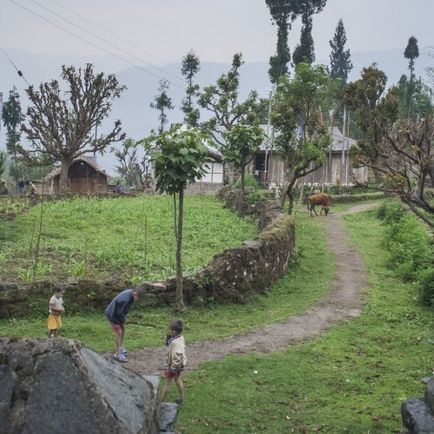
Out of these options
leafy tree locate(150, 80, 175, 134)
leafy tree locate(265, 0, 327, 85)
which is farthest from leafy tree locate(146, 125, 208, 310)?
leafy tree locate(150, 80, 175, 134)

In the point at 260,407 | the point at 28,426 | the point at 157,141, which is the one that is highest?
the point at 157,141

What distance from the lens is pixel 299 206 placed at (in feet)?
120

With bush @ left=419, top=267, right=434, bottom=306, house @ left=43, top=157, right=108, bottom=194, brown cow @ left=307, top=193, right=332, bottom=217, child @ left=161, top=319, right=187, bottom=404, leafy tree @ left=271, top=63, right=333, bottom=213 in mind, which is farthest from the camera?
house @ left=43, top=157, right=108, bottom=194

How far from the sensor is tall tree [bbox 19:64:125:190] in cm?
4509

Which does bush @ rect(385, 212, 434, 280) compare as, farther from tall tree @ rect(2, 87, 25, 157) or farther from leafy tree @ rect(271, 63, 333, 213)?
tall tree @ rect(2, 87, 25, 157)

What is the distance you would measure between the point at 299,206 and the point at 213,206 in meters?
A: 5.33

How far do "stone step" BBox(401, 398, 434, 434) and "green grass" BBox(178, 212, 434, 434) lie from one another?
89cm

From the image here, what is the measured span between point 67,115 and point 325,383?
1524 inches

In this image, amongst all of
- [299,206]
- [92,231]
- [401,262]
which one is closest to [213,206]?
[299,206]

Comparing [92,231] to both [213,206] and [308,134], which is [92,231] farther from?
[308,134]

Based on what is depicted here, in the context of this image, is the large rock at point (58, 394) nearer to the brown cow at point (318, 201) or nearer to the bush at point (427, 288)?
the bush at point (427, 288)

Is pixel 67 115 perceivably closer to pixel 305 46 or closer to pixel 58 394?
pixel 305 46

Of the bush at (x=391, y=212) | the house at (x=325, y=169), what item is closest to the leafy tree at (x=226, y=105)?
the house at (x=325, y=169)

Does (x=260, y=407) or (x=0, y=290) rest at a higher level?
(x=0, y=290)
